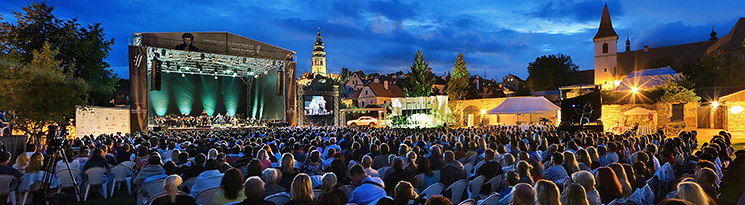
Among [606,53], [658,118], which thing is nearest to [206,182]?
[658,118]

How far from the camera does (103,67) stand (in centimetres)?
2092

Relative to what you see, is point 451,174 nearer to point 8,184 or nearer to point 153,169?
point 153,169

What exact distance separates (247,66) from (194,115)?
16.3 feet

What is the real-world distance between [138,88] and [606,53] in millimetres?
48674

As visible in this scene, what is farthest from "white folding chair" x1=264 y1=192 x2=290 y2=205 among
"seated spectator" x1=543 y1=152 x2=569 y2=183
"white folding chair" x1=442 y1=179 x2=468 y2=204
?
"seated spectator" x1=543 y1=152 x2=569 y2=183

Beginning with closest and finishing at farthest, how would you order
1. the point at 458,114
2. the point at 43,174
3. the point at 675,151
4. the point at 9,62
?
the point at 43,174 → the point at 675,151 → the point at 9,62 → the point at 458,114

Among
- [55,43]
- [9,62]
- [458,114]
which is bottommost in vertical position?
[458,114]

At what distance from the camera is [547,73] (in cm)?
5122

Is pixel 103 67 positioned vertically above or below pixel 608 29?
below

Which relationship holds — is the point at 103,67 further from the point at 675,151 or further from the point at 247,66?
the point at 675,151

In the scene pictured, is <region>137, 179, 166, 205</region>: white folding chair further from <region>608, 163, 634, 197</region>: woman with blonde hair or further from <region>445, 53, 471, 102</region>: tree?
<region>445, 53, 471, 102</region>: tree

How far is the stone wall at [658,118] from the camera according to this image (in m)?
22.6

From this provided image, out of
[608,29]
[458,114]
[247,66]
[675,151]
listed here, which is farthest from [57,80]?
[608,29]

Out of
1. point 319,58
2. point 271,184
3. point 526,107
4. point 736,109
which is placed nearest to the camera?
point 271,184
